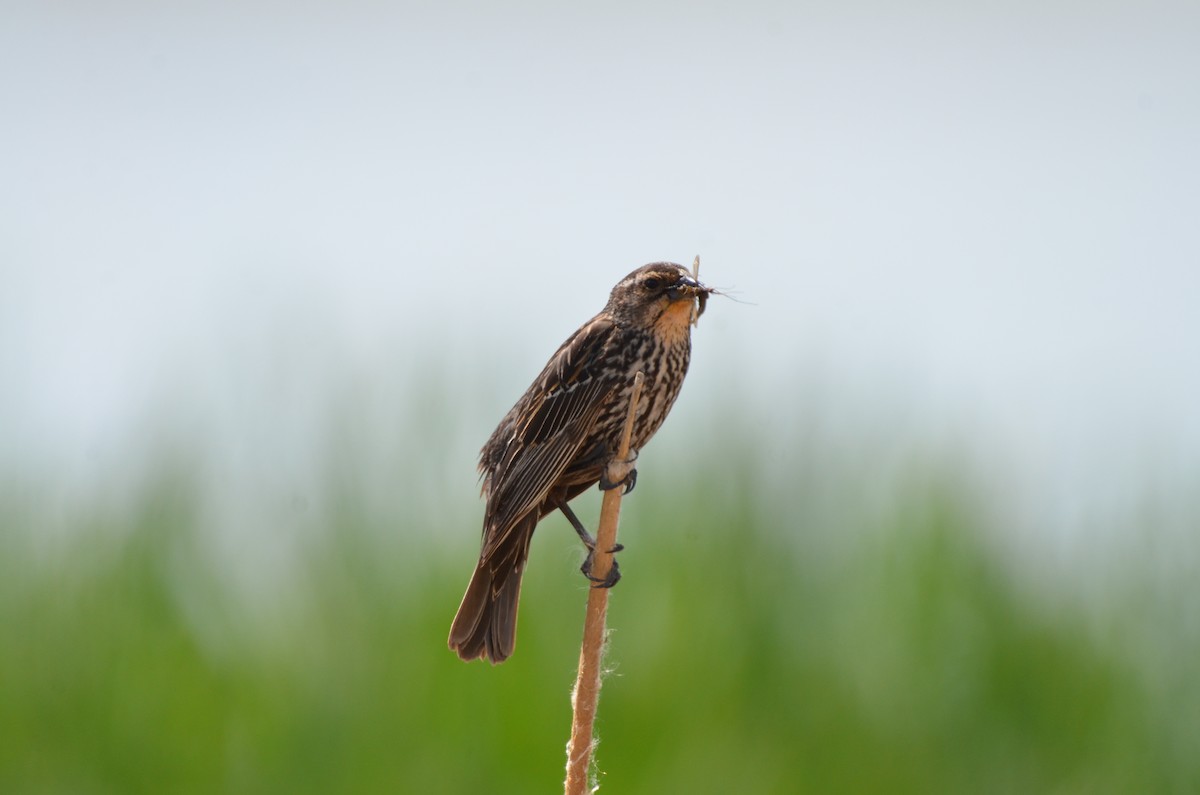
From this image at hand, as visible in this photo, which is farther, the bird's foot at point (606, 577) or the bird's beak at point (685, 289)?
the bird's beak at point (685, 289)

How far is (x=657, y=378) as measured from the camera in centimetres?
409

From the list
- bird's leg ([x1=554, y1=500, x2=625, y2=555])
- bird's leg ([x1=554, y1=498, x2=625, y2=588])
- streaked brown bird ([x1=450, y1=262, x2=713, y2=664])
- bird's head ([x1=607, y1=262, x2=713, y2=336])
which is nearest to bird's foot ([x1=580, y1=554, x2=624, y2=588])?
bird's leg ([x1=554, y1=498, x2=625, y2=588])

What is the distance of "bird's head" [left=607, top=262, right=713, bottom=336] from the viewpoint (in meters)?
4.04

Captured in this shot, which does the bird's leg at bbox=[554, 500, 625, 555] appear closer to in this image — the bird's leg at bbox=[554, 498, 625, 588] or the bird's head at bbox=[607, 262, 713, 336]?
the bird's leg at bbox=[554, 498, 625, 588]

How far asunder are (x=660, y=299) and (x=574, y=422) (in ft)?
1.49

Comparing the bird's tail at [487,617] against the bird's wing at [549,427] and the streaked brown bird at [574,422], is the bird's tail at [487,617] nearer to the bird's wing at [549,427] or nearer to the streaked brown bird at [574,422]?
the streaked brown bird at [574,422]

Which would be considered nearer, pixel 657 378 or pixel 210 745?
pixel 657 378

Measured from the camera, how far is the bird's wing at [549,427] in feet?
12.8

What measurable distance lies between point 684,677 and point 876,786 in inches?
44.6

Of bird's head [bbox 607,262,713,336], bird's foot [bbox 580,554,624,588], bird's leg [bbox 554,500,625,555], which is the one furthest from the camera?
bird's head [bbox 607,262,713,336]

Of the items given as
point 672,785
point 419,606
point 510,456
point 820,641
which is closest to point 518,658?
point 419,606

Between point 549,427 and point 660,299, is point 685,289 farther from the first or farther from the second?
point 549,427

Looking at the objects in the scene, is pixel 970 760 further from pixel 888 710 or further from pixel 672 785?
pixel 672 785

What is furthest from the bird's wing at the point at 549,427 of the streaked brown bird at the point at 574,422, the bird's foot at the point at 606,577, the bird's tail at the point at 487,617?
the bird's foot at the point at 606,577
